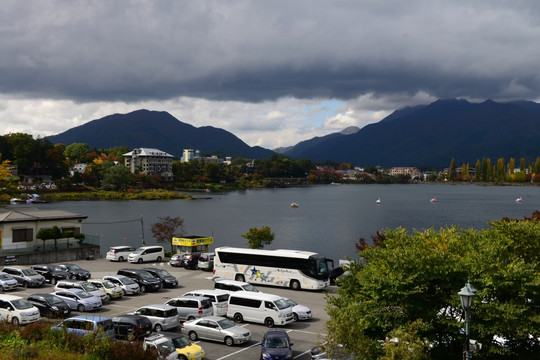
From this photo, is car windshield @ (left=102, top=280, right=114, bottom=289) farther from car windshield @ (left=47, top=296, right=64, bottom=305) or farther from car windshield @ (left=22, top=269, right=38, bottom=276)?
car windshield @ (left=22, top=269, right=38, bottom=276)

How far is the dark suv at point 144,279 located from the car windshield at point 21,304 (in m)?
8.39

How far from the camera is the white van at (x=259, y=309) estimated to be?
2381 centimetres

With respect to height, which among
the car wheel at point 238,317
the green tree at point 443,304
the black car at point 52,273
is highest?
the green tree at point 443,304

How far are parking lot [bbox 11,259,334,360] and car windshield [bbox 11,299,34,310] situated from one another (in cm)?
330

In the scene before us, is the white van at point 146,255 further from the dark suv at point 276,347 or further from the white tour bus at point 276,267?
the dark suv at point 276,347

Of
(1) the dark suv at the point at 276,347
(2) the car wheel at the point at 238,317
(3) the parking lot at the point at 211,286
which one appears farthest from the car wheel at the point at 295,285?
(1) the dark suv at the point at 276,347

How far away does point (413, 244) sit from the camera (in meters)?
19.7

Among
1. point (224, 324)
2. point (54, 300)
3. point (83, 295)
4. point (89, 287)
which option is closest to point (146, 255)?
→ point (89, 287)

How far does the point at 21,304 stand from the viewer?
2373cm

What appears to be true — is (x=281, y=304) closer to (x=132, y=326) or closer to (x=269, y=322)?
(x=269, y=322)

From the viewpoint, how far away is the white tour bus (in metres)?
32.8

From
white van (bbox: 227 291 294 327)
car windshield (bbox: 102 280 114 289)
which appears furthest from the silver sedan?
car windshield (bbox: 102 280 114 289)

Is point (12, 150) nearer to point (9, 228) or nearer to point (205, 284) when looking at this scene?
point (9, 228)

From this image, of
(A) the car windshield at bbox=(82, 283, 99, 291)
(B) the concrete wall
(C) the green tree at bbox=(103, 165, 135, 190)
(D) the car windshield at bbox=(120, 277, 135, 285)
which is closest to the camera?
(A) the car windshield at bbox=(82, 283, 99, 291)
